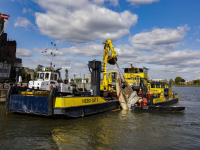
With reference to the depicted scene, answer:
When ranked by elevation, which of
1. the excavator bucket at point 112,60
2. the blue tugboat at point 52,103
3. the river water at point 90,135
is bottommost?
the river water at point 90,135

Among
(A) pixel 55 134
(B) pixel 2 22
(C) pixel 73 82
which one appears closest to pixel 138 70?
(C) pixel 73 82

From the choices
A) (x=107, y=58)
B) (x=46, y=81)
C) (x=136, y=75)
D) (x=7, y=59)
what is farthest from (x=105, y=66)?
(x=7, y=59)

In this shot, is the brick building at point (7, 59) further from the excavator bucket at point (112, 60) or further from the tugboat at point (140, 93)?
the tugboat at point (140, 93)

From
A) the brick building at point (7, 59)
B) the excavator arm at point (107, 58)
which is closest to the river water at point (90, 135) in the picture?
the excavator arm at point (107, 58)

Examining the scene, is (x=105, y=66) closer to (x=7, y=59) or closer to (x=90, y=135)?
(x=90, y=135)

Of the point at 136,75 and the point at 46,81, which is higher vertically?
the point at 136,75

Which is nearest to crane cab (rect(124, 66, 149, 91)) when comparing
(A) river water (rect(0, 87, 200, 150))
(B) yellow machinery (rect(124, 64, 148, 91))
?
(B) yellow machinery (rect(124, 64, 148, 91))

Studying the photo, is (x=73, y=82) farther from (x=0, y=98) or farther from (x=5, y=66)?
(x=5, y=66)

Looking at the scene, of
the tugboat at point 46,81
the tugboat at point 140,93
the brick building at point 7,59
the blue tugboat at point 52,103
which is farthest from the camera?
the brick building at point 7,59

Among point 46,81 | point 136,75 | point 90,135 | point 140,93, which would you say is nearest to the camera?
point 90,135

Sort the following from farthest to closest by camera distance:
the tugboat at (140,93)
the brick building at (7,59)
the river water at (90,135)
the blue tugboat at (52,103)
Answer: the brick building at (7,59) → the tugboat at (140,93) → the blue tugboat at (52,103) → the river water at (90,135)

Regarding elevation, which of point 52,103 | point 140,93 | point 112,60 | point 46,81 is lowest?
point 52,103

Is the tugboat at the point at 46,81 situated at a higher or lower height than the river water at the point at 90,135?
higher

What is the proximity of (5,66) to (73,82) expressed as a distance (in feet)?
66.2
